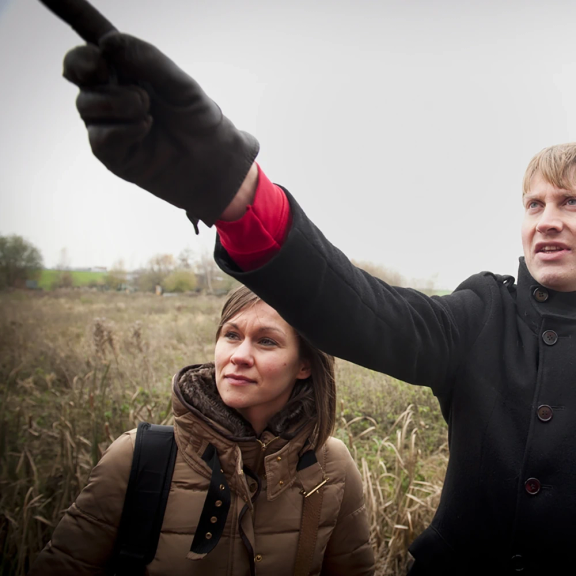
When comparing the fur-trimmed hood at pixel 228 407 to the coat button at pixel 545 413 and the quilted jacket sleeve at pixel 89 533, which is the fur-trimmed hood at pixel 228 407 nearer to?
the quilted jacket sleeve at pixel 89 533

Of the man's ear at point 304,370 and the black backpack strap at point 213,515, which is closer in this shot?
the black backpack strap at point 213,515

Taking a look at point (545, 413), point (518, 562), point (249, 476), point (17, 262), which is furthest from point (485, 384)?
point (17, 262)

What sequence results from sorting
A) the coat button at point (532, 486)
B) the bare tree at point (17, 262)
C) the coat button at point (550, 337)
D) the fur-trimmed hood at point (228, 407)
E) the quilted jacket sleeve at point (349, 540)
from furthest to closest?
1. the bare tree at point (17, 262)
2. the quilted jacket sleeve at point (349, 540)
3. the fur-trimmed hood at point (228, 407)
4. the coat button at point (550, 337)
5. the coat button at point (532, 486)

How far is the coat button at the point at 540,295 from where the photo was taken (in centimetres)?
130

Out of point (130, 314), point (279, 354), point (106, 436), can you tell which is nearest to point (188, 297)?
point (130, 314)

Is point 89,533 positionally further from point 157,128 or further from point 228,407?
point 157,128

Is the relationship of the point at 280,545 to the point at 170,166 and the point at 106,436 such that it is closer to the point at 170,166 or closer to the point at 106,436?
the point at 170,166

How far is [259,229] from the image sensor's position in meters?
0.83

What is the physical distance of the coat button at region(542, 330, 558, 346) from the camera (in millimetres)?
1234

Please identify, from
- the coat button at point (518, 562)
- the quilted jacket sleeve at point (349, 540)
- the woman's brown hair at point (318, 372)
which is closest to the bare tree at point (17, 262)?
the woman's brown hair at point (318, 372)

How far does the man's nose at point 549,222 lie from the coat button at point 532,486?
→ 677 mm

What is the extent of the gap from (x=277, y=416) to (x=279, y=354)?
22cm

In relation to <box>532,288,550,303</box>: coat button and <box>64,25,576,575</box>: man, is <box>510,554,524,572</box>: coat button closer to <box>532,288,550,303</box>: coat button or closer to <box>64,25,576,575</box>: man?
<box>64,25,576,575</box>: man

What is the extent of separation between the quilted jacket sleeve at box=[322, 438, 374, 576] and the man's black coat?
10.5 inches
